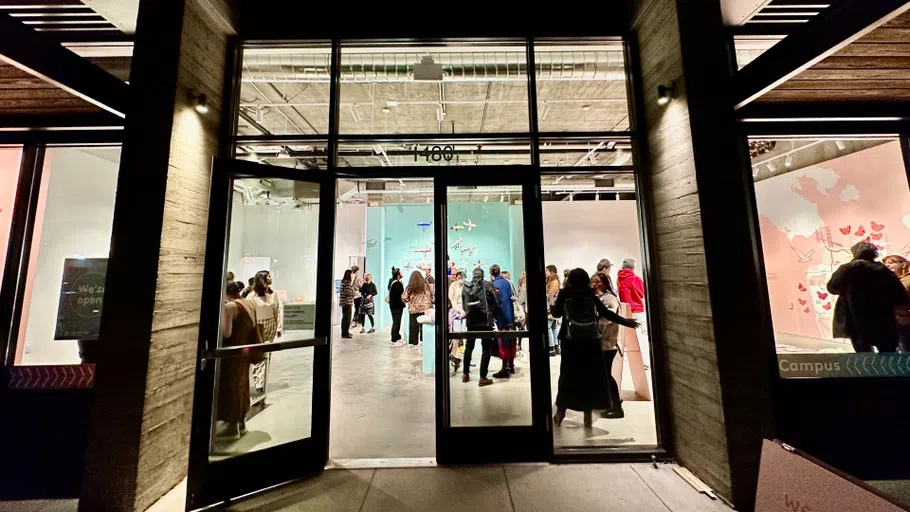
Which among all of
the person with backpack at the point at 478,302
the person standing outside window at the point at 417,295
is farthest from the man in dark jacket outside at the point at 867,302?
the person standing outside window at the point at 417,295

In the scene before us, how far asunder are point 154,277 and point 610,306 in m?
4.20

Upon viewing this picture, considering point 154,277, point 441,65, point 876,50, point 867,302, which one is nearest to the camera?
point 154,277

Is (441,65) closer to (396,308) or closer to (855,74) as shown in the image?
(855,74)

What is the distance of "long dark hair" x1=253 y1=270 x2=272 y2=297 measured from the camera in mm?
2766

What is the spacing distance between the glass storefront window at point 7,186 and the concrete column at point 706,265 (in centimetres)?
578

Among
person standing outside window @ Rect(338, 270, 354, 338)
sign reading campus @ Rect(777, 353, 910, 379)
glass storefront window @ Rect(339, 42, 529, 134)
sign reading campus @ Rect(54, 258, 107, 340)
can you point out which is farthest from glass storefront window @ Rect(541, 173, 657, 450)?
person standing outside window @ Rect(338, 270, 354, 338)

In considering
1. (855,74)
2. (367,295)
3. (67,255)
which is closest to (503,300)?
(855,74)

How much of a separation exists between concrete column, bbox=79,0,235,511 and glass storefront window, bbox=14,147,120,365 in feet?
3.30

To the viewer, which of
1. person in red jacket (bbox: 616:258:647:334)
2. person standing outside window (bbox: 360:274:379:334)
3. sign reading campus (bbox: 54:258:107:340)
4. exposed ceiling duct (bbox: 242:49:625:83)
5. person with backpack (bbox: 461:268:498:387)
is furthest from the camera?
person standing outside window (bbox: 360:274:379:334)

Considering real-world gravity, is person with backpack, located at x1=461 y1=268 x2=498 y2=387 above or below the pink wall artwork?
below

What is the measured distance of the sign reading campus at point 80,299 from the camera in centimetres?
285

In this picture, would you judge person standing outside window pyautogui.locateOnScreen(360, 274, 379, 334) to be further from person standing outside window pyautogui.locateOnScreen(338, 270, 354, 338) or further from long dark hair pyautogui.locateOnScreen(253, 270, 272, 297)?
long dark hair pyautogui.locateOnScreen(253, 270, 272, 297)

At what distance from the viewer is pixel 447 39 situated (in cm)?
332

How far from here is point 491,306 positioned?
3.36 m
